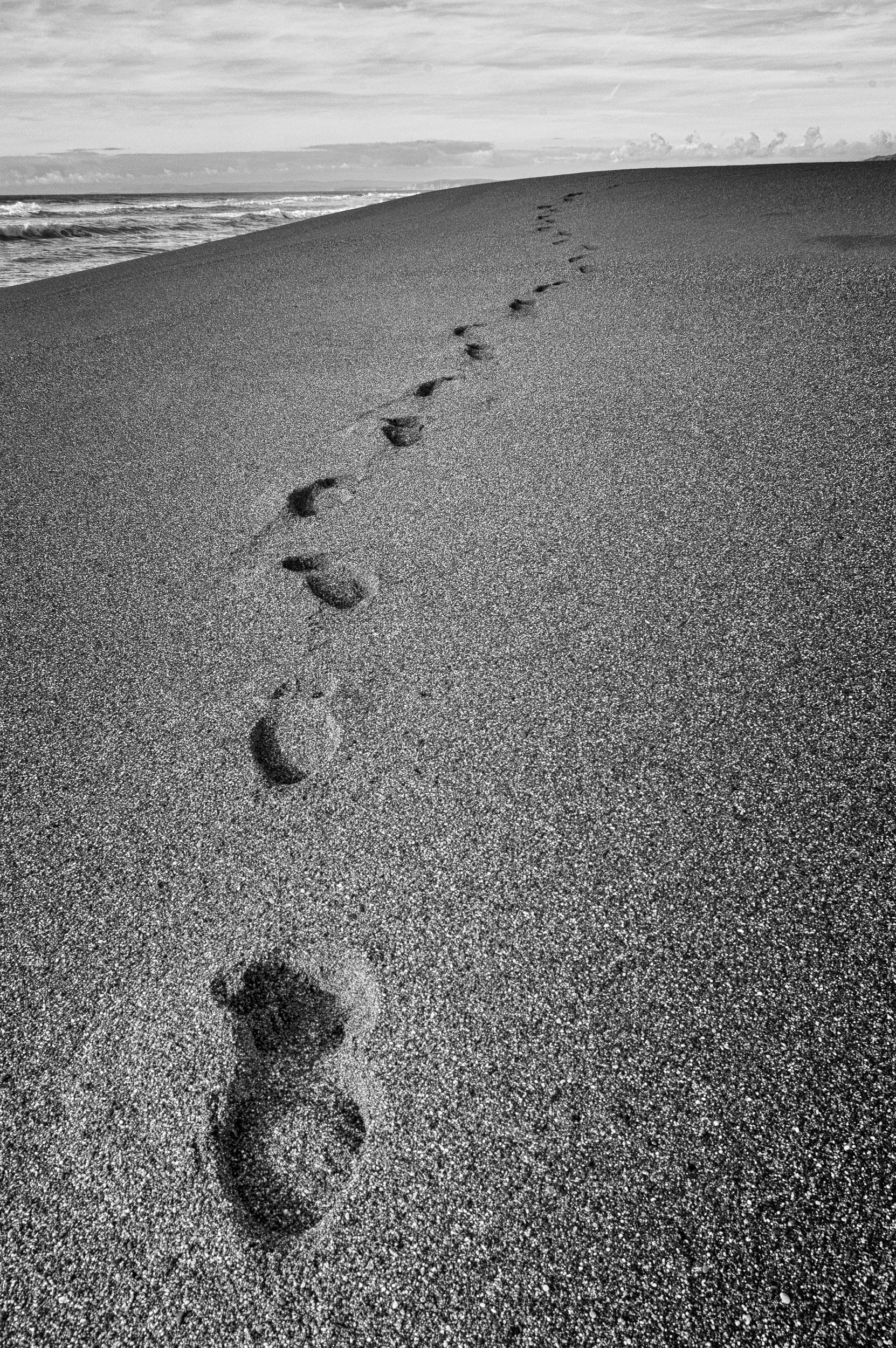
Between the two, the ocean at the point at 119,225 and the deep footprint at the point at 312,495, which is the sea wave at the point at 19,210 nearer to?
the ocean at the point at 119,225

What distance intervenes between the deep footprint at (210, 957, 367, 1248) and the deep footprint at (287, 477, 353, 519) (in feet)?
4.51

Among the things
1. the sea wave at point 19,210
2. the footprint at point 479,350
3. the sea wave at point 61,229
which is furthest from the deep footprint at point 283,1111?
the sea wave at point 19,210

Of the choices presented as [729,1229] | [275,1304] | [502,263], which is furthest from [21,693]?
[502,263]

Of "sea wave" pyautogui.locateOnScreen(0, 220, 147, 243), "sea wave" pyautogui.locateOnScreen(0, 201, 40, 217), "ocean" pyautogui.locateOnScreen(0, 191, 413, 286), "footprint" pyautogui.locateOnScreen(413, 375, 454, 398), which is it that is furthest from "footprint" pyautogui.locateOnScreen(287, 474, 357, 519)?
"sea wave" pyautogui.locateOnScreen(0, 201, 40, 217)

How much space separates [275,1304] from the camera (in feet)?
Result: 2.64

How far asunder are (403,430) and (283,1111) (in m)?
2.09

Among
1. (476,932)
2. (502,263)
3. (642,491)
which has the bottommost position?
(476,932)

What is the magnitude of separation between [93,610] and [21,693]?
0.29m

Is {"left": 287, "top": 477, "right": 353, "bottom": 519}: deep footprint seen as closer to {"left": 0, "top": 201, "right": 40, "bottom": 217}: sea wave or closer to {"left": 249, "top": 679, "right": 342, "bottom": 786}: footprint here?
{"left": 249, "top": 679, "right": 342, "bottom": 786}: footprint

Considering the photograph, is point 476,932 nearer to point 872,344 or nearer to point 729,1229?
point 729,1229

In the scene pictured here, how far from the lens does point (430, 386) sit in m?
2.91

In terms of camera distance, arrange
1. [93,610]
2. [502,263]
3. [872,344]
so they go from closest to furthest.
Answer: [93,610] → [872,344] → [502,263]

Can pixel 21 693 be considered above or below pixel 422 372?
below

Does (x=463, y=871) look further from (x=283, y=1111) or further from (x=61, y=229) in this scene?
(x=61, y=229)
